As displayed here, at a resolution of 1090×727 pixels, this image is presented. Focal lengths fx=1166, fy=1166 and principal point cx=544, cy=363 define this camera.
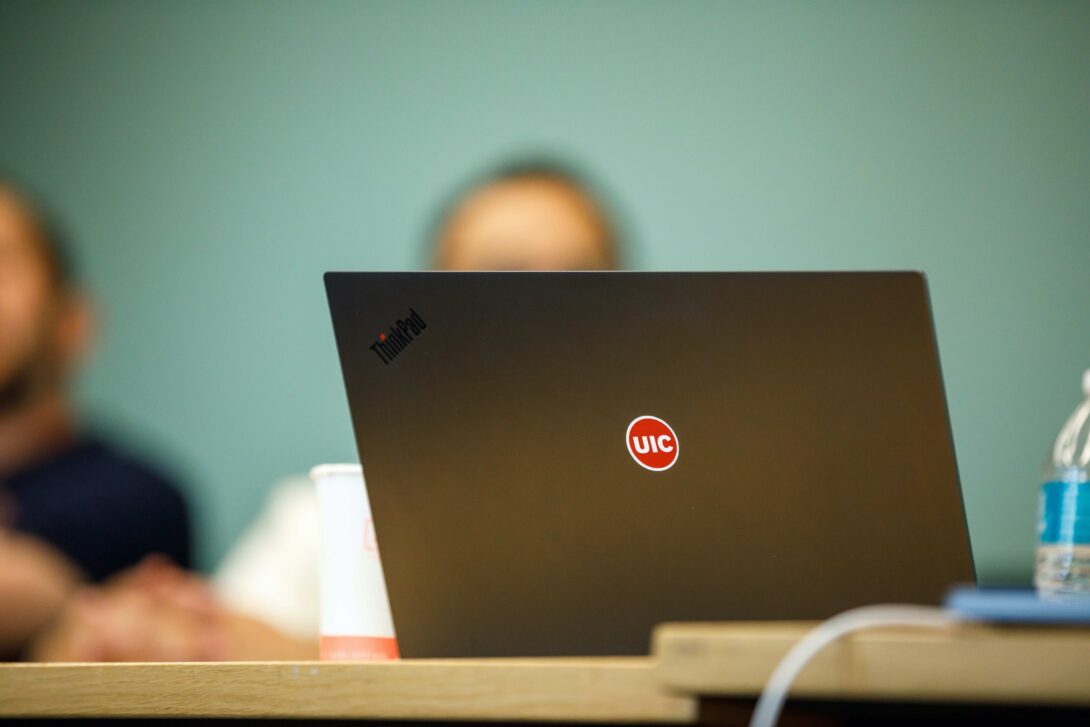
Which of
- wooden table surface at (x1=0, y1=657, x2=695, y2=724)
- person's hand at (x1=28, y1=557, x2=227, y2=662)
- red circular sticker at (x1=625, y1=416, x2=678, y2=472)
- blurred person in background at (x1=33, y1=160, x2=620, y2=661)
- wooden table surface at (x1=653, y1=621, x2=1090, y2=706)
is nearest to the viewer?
wooden table surface at (x1=653, y1=621, x2=1090, y2=706)

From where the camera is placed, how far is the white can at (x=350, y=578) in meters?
0.78

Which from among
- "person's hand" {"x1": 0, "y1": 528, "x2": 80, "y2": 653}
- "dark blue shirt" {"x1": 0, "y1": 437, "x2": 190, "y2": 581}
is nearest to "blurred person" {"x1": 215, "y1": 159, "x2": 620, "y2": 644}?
"dark blue shirt" {"x1": 0, "y1": 437, "x2": 190, "y2": 581}

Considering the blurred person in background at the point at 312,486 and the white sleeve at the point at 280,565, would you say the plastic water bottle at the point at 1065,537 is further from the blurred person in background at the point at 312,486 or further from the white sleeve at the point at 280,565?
the white sleeve at the point at 280,565

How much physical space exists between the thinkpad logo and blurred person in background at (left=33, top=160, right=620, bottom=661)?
3.50 ft

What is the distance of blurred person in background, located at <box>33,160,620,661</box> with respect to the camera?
5.96 feet

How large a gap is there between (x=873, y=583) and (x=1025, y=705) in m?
0.25

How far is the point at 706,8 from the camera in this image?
6.59 feet

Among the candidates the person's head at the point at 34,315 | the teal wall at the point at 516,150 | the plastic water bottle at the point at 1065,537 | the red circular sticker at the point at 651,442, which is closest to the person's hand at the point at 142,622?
the teal wall at the point at 516,150

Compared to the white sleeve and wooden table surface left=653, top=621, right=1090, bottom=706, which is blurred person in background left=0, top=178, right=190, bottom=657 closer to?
the white sleeve

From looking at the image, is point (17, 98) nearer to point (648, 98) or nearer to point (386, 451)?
point (648, 98)

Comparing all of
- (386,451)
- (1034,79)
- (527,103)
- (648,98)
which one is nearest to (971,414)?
(1034,79)

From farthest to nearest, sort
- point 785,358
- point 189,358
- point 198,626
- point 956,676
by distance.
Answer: point 189,358
point 198,626
point 785,358
point 956,676

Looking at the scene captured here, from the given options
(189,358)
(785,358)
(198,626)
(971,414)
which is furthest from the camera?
(189,358)

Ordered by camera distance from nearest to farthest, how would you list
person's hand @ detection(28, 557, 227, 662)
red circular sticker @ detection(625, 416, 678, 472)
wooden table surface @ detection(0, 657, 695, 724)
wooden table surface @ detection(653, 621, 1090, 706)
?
1. wooden table surface @ detection(653, 621, 1090, 706)
2. wooden table surface @ detection(0, 657, 695, 724)
3. red circular sticker @ detection(625, 416, 678, 472)
4. person's hand @ detection(28, 557, 227, 662)
